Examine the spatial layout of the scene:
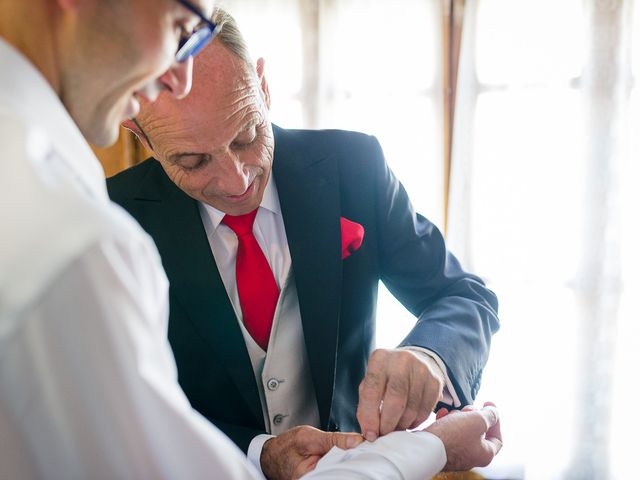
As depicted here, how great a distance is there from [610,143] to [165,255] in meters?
2.70

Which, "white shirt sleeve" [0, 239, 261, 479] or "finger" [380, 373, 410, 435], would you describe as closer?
"white shirt sleeve" [0, 239, 261, 479]

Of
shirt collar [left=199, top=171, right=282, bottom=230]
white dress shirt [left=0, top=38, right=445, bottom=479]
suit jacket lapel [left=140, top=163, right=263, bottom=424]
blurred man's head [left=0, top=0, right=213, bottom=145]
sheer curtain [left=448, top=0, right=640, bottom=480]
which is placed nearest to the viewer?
white dress shirt [left=0, top=38, right=445, bottom=479]

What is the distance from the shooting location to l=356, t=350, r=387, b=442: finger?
117 centimetres

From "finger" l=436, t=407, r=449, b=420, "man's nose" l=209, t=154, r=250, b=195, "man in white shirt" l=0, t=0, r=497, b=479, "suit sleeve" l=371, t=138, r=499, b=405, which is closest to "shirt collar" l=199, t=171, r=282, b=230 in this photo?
"man's nose" l=209, t=154, r=250, b=195

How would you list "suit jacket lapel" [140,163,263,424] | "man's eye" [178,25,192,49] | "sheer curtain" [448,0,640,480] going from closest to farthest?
1. "man's eye" [178,25,192,49]
2. "suit jacket lapel" [140,163,263,424]
3. "sheer curtain" [448,0,640,480]

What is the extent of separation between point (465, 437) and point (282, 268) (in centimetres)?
59

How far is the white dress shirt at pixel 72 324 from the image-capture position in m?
0.42

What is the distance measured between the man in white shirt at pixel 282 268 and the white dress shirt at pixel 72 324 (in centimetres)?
72

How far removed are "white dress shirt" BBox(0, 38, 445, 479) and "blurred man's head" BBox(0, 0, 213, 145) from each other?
6 cm

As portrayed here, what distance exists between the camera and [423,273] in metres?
1.59

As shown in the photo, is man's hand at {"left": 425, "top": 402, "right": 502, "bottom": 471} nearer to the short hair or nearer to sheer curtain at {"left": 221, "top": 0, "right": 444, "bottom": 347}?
the short hair

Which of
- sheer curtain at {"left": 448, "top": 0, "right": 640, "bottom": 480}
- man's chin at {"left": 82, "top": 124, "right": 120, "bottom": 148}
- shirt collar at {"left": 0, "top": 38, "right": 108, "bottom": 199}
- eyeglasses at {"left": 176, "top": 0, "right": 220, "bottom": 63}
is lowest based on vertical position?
sheer curtain at {"left": 448, "top": 0, "right": 640, "bottom": 480}

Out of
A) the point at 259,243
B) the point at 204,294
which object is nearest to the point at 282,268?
the point at 259,243

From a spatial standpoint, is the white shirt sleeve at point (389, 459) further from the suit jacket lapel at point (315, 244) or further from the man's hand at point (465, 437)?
the suit jacket lapel at point (315, 244)
